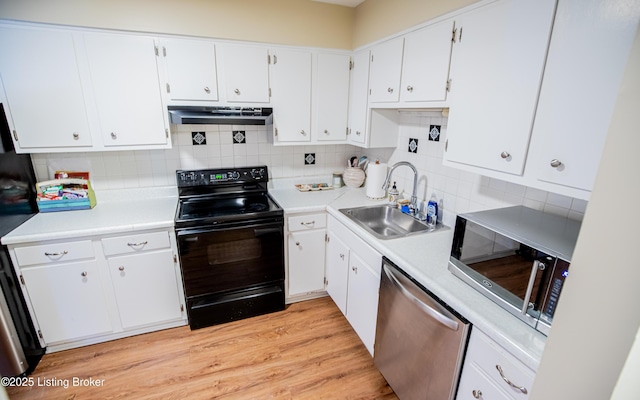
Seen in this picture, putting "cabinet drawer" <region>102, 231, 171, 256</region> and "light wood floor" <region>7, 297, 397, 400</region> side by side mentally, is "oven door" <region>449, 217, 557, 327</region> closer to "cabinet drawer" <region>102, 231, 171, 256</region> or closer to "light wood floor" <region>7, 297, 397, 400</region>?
"light wood floor" <region>7, 297, 397, 400</region>

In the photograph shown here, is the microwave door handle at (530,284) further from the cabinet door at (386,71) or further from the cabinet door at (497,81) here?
the cabinet door at (386,71)

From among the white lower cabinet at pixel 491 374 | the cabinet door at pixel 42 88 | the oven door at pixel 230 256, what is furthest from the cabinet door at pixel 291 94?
the white lower cabinet at pixel 491 374

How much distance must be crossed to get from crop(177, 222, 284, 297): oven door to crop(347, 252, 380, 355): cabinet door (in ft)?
2.02

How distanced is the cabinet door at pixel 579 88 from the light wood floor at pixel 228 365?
158cm

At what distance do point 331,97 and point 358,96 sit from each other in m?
0.23

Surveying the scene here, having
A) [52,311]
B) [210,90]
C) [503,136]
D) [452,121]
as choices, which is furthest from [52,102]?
[503,136]

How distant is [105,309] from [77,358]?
355mm

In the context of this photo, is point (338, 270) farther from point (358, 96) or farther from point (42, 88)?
point (42, 88)

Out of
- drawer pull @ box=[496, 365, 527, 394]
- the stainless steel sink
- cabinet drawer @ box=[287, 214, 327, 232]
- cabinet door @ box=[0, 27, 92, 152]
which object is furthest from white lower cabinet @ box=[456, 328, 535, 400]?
cabinet door @ box=[0, 27, 92, 152]

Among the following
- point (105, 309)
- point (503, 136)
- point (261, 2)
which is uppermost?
point (261, 2)

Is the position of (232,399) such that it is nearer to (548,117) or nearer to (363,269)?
(363,269)

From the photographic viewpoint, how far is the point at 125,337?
221 cm

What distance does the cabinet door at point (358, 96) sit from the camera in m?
2.33

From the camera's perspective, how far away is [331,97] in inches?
98.7
